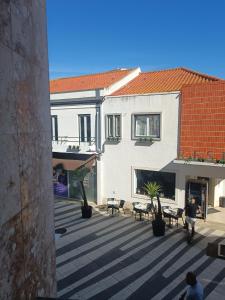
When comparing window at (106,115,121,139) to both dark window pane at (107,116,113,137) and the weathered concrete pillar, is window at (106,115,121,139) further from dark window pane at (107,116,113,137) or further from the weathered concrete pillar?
the weathered concrete pillar

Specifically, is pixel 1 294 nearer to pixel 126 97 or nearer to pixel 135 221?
pixel 135 221

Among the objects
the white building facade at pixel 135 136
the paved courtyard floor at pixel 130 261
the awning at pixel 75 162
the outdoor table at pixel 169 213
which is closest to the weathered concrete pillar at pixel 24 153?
the paved courtyard floor at pixel 130 261

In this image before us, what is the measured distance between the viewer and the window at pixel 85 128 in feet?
64.6

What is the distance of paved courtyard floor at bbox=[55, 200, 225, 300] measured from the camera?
9250 millimetres

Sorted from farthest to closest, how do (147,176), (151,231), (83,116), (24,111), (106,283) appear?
(83,116), (147,176), (151,231), (106,283), (24,111)

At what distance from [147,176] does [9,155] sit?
574 inches

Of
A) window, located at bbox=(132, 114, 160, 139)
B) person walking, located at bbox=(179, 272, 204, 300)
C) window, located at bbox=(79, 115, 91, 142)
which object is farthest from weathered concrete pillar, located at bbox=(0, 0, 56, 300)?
window, located at bbox=(79, 115, 91, 142)

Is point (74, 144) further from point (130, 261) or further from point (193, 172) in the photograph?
point (130, 261)

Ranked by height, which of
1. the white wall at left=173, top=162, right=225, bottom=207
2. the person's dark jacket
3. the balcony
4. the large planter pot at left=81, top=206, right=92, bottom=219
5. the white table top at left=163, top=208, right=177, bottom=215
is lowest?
the large planter pot at left=81, top=206, right=92, bottom=219

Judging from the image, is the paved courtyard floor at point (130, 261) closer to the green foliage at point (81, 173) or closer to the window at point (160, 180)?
the window at point (160, 180)

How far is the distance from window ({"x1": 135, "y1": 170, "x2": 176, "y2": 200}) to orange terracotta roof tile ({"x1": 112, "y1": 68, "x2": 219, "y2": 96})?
5.02 meters

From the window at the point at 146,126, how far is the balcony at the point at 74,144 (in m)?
3.30

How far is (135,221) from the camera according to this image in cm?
1627

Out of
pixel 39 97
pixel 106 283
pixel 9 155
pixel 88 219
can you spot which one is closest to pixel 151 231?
pixel 88 219
